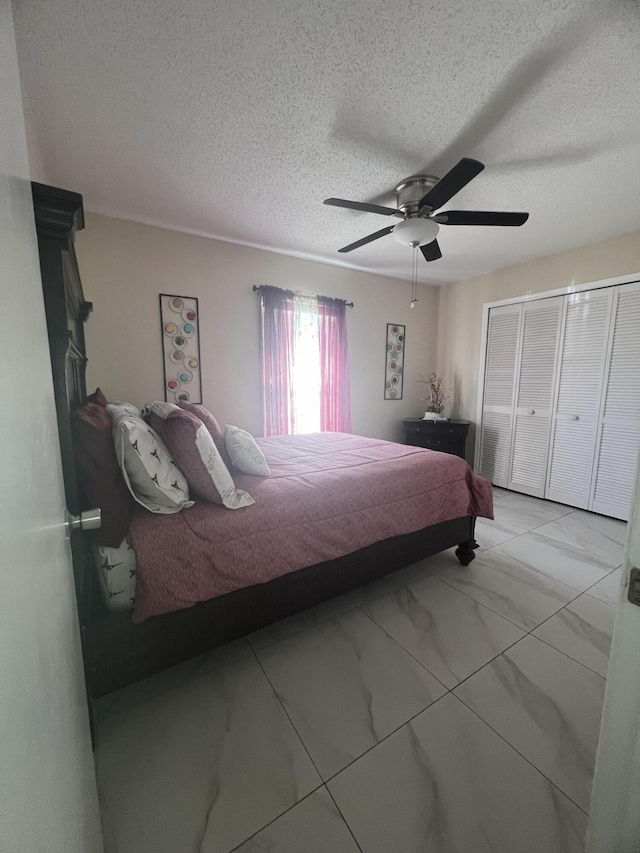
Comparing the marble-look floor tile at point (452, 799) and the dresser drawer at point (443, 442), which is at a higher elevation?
the dresser drawer at point (443, 442)

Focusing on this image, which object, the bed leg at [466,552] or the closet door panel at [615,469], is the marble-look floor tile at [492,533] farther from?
the closet door panel at [615,469]

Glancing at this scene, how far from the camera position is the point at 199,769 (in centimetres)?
110

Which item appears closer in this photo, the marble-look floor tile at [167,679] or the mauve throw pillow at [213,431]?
the marble-look floor tile at [167,679]

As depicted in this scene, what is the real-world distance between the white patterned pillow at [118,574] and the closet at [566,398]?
143 inches

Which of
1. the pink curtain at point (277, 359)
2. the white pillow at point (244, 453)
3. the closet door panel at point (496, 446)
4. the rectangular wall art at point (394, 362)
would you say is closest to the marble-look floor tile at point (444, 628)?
the white pillow at point (244, 453)

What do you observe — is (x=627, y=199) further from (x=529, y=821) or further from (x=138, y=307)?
(x=138, y=307)

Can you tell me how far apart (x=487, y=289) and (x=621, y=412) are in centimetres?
190

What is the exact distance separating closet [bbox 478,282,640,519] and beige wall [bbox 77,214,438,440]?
1337 mm

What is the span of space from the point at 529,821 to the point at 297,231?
11.3 ft

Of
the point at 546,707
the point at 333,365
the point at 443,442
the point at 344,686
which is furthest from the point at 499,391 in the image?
the point at 344,686

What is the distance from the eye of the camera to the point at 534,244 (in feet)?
10.2

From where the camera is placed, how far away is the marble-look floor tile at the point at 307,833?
917mm

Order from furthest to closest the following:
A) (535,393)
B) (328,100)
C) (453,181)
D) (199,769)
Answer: (535,393)
(453,181)
(328,100)
(199,769)

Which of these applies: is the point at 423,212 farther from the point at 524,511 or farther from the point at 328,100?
the point at 524,511
